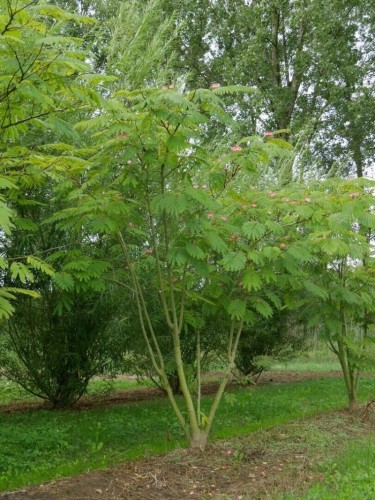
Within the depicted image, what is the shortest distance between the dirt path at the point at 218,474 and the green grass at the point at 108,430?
0.42 metres

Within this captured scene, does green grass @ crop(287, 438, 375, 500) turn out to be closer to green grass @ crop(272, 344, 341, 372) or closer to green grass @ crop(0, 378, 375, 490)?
green grass @ crop(0, 378, 375, 490)

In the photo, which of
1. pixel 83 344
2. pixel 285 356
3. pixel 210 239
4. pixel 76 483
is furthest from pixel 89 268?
pixel 285 356

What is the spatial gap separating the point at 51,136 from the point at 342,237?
13.4 feet

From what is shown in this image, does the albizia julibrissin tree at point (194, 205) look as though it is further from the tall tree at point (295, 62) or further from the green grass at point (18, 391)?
the tall tree at point (295, 62)

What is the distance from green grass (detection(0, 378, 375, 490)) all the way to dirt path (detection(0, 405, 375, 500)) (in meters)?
0.42

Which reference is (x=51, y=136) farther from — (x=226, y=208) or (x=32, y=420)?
(x=32, y=420)

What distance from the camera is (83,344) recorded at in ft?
29.3

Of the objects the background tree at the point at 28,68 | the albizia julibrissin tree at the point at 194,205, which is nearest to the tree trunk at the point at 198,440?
the albizia julibrissin tree at the point at 194,205

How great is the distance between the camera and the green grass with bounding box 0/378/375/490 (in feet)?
18.9

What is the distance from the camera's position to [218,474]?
5.36 meters

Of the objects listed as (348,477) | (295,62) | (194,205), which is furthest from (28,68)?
(295,62)

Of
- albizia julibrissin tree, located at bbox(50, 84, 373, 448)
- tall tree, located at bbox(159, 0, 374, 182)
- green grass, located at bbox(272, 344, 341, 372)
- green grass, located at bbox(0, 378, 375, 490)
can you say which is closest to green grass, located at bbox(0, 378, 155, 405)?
green grass, located at bbox(0, 378, 375, 490)

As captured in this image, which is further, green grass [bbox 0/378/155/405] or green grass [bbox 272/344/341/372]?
green grass [bbox 272/344/341/372]

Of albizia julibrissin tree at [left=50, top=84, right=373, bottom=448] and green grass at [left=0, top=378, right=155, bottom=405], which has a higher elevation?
albizia julibrissin tree at [left=50, top=84, right=373, bottom=448]
